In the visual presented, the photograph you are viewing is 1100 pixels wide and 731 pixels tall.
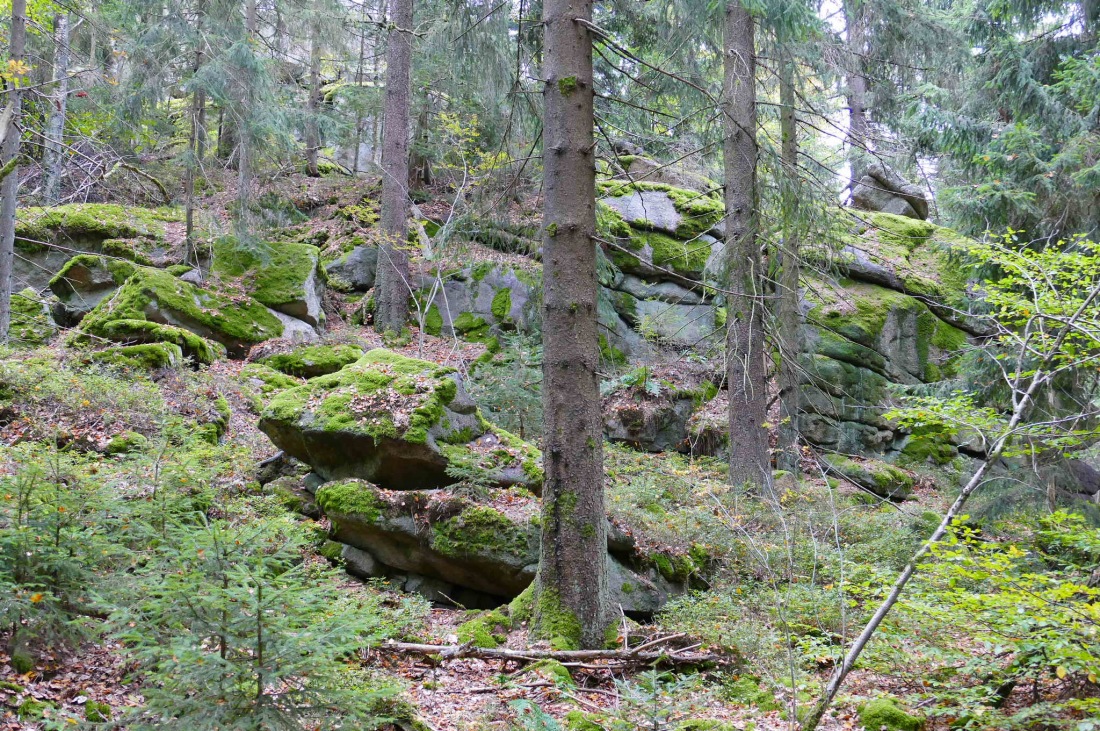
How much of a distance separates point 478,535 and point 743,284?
4905mm

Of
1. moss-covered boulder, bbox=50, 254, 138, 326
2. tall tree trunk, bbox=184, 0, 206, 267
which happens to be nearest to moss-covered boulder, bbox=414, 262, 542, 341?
tall tree trunk, bbox=184, 0, 206, 267

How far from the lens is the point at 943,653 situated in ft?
14.4

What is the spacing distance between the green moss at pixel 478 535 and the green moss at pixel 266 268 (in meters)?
7.80

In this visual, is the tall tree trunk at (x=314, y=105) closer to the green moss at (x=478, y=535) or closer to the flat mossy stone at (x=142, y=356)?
the flat mossy stone at (x=142, y=356)

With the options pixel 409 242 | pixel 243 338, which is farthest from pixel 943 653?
pixel 409 242

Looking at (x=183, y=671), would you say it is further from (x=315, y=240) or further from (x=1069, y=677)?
(x=315, y=240)

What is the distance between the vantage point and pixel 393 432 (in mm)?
7027

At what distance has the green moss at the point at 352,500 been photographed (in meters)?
6.74

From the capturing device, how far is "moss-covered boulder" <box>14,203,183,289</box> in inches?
507

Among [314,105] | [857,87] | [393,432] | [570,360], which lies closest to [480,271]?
→ [314,105]

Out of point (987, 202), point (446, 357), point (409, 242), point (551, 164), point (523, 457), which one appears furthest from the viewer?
point (409, 242)

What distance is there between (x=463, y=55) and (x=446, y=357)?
6.37 metres

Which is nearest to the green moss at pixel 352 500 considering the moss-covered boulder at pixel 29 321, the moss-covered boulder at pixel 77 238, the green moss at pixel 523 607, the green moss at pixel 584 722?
the green moss at pixel 523 607

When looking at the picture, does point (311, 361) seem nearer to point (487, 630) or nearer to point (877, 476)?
point (487, 630)
